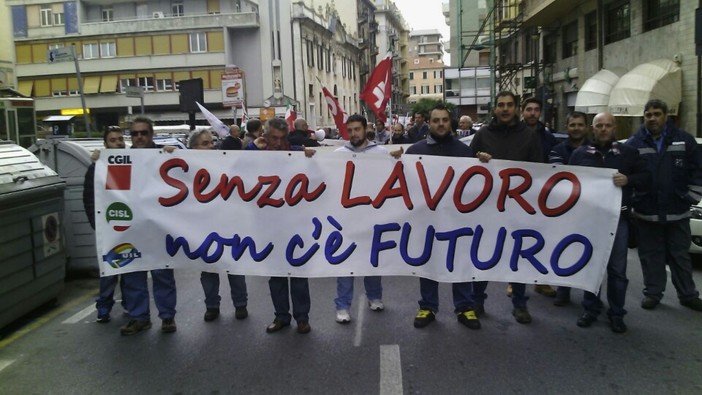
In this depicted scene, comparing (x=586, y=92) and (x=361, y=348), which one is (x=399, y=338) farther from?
(x=586, y=92)

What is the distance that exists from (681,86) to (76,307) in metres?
14.8

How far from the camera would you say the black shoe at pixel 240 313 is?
578 cm

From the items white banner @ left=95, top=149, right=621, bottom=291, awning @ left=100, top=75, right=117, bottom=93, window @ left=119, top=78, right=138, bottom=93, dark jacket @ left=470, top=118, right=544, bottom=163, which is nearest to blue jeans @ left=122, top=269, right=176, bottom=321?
white banner @ left=95, top=149, right=621, bottom=291

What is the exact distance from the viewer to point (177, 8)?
51406 mm

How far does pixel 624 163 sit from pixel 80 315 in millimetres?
5334

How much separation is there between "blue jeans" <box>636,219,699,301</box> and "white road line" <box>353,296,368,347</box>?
2708 mm

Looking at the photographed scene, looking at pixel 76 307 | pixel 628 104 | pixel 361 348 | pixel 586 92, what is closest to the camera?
pixel 361 348

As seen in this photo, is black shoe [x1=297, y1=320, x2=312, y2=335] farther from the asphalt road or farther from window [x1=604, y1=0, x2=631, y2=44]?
window [x1=604, y1=0, x2=631, y2=44]

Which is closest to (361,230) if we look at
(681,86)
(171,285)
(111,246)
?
(171,285)

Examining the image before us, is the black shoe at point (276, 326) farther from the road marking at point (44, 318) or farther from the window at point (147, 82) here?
the window at point (147, 82)

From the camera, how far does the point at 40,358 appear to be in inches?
196

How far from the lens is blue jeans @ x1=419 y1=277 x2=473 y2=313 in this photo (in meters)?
5.36

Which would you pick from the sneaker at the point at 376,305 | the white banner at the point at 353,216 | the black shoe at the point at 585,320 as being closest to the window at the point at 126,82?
the white banner at the point at 353,216

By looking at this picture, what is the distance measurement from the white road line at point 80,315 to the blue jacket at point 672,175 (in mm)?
5416
